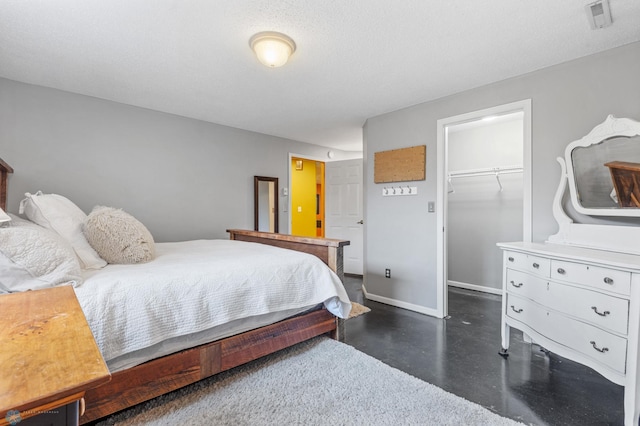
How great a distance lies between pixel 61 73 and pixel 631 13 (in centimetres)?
403

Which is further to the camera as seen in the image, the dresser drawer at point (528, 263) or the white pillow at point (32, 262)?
the dresser drawer at point (528, 263)

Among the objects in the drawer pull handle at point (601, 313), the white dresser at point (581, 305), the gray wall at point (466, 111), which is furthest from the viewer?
the gray wall at point (466, 111)

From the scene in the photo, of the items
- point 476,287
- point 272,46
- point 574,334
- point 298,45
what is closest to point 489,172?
point 476,287

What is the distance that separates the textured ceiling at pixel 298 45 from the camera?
5.50 feet

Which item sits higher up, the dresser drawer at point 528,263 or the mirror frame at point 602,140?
the mirror frame at point 602,140

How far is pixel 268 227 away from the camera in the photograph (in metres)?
4.49

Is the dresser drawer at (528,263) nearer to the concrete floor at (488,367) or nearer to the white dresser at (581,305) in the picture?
the white dresser at (581,305)

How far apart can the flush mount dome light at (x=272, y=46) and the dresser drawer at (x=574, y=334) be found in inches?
92.5

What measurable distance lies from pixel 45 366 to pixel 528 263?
2.43m

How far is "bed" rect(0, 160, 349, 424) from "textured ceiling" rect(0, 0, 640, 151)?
1.04m

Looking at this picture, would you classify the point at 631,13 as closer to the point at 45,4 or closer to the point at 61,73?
the point at 45,4

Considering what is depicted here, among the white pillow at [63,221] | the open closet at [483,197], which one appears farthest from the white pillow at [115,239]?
the open closet at [483,197]

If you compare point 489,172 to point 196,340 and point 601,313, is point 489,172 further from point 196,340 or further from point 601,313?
point 196,340

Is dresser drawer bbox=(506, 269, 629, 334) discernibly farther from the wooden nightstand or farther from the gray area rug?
the wooden nightstand
